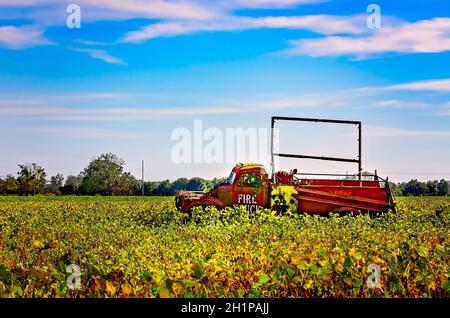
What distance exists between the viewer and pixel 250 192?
20.2 metres

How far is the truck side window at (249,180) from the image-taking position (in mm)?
20263

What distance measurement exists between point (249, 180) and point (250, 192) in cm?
40

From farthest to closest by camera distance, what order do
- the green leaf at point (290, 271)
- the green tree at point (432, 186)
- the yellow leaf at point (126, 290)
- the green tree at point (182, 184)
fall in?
1. the green tree at point (432, 186)
2. the green tree at point (182, 184)
3. the green leaf at point (290, 271)
4. the yellow leaf at point (126, 290)

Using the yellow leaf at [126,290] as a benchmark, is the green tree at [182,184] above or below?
above

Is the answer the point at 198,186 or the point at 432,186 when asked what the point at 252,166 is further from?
the point at 432,186

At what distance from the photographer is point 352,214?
19828 millimetres

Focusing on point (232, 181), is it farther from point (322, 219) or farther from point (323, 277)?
point (323, 277)

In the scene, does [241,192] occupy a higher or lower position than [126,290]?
higher

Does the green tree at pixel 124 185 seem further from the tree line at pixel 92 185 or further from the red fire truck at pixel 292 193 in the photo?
the red fire truck at pixel 292 193

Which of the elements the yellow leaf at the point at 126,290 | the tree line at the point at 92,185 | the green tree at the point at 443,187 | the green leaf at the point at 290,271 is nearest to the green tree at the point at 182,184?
the tree line at the point at 92,185

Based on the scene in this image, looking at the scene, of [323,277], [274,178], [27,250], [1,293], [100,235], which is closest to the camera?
[1,293]

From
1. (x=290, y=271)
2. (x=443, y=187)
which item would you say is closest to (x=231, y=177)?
(x=290, y=271)
